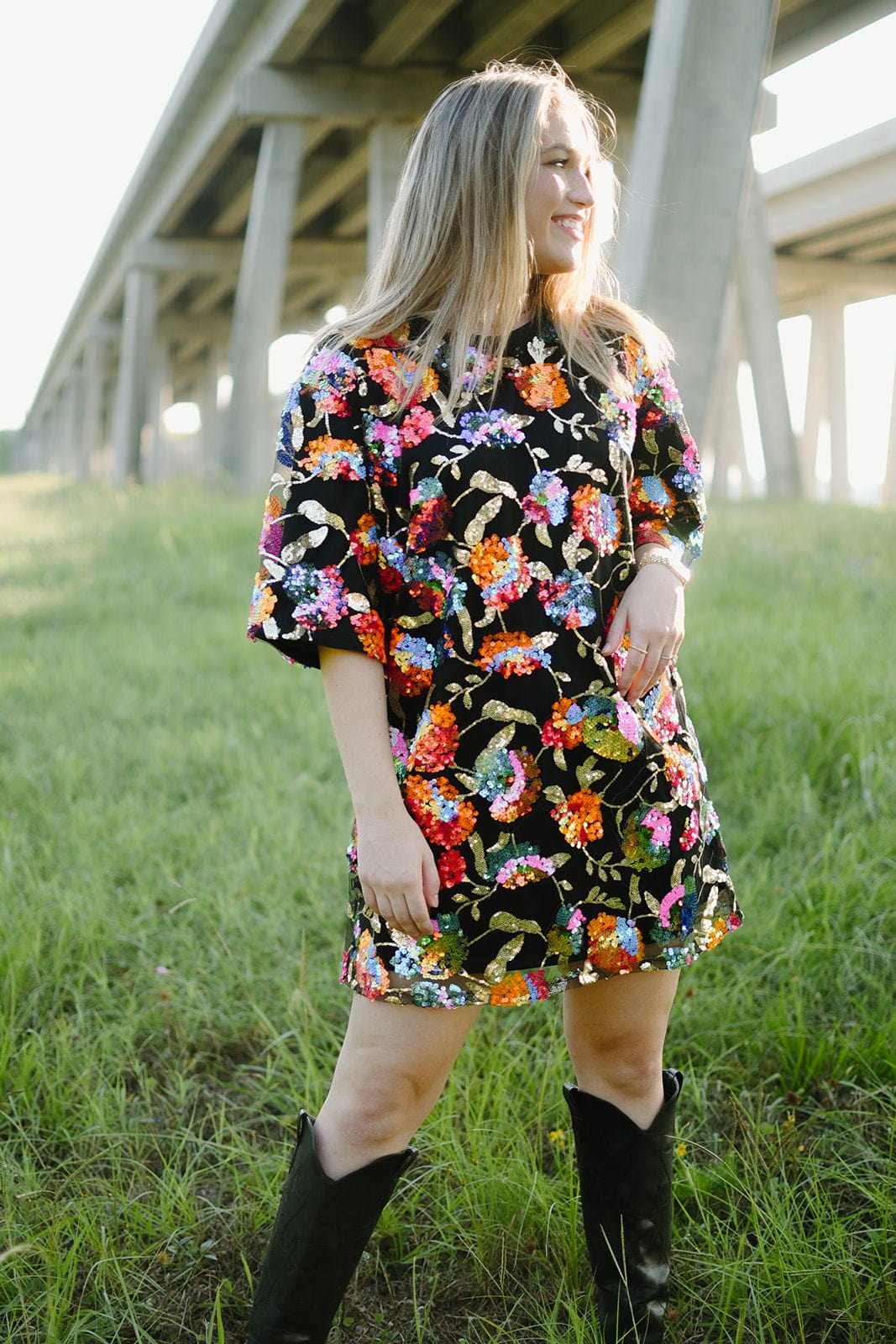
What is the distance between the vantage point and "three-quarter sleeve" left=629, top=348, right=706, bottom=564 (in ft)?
5.30

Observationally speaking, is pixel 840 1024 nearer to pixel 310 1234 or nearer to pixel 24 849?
pixel 310 1234

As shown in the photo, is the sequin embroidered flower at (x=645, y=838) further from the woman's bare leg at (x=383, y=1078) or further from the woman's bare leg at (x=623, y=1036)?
the woman's bare leg at (x=383, y=1078)

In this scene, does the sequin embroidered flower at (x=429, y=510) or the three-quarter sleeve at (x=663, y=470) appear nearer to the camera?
the sequin embroidered flower at (x=429, y=510)

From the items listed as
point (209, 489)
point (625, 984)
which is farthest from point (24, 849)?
point (209, 489)

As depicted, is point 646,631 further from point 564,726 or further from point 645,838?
point 645,838

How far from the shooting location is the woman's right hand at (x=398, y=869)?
1343mm

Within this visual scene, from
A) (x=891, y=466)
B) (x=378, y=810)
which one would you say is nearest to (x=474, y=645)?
(x=378, y=810)

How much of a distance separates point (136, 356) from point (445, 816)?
18302 millimetres

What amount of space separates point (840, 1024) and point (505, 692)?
138cm

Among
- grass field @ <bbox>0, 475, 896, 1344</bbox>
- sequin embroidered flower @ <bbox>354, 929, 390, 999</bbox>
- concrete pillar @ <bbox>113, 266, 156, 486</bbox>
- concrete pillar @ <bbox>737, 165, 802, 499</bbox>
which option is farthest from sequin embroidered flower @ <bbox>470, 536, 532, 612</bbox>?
concrete pillar @ <bbox>113, 266, 156, 486</bbox>

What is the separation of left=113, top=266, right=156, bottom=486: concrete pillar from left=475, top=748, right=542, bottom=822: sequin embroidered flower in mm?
17301

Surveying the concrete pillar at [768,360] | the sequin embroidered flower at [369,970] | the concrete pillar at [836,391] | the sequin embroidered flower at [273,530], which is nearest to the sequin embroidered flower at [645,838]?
the sequin embroidered flower at [369,970]

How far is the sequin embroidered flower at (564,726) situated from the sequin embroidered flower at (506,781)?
36mm

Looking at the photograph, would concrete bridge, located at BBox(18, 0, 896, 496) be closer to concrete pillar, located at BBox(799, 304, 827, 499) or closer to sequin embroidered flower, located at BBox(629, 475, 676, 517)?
concrete pillar, located at BBox(799, 304, 827, 499)
